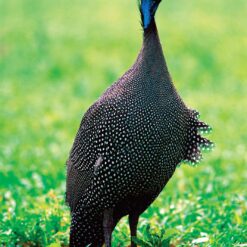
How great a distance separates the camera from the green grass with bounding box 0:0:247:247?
5449 millimetres

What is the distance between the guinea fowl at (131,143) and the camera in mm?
4238

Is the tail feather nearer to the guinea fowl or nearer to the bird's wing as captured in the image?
the guinea fowl

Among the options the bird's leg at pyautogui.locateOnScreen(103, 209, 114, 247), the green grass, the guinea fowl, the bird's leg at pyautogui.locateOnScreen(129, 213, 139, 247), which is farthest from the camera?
the green grass

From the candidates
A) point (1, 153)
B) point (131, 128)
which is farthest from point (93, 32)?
point (131, 128)

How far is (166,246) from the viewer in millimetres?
4637

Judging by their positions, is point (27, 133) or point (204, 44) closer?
point (27, 133)

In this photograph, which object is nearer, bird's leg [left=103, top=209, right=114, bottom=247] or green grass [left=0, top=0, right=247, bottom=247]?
bird's leg [left=103, top=209, right=114, bottom=247]

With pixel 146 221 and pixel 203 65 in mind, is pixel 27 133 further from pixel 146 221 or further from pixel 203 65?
pixel 203 65

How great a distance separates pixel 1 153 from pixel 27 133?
4.41ft

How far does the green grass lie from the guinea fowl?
1.40 feet

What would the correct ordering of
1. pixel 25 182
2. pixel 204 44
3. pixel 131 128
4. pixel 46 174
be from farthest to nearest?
pixel 204 44 → pixel 46 174 → pixel 25 182 → pixel 131 128

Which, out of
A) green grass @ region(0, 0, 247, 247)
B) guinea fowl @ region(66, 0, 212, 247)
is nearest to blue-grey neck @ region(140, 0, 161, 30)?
guinea fowl @ region(66, 0, 212, 247)

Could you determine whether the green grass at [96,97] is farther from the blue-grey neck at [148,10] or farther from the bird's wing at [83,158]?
the blue-grey neck at [148,10]

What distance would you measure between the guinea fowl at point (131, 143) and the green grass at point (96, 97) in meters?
0.43
